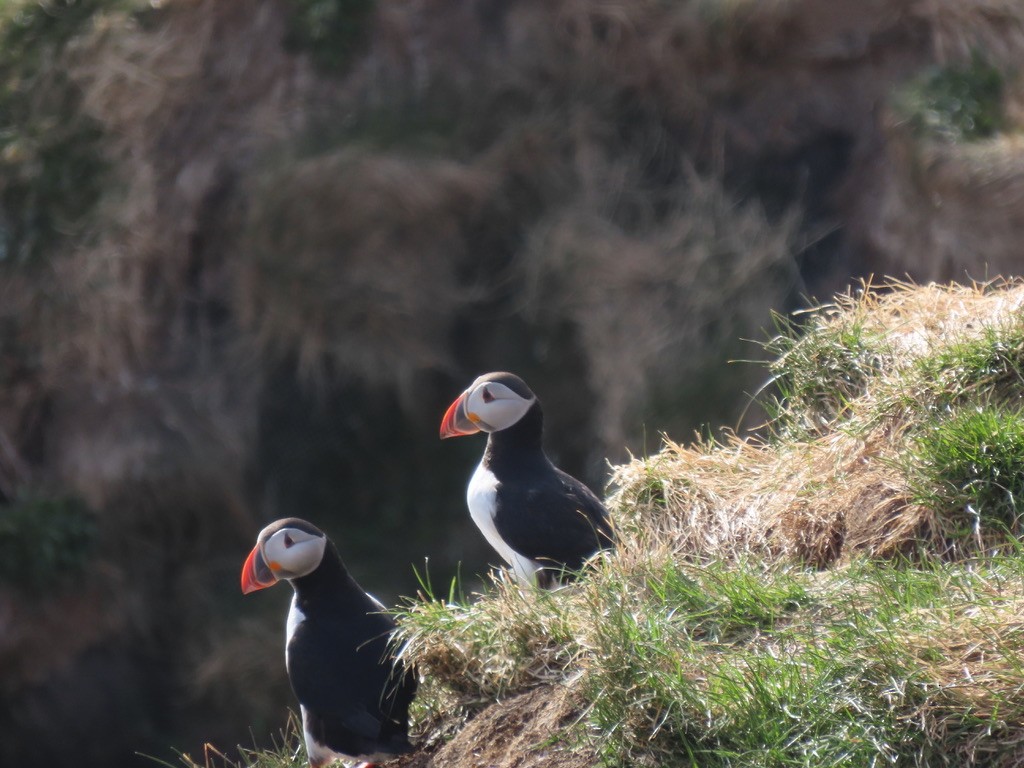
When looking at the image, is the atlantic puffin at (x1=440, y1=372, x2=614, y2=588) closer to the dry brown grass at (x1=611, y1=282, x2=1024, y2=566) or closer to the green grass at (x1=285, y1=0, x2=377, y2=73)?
the dry brown grass at (x1=611, y1=282, x2=1024, y2=566)

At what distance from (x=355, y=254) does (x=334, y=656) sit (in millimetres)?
4767

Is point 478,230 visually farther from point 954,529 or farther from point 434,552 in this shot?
point 954,529

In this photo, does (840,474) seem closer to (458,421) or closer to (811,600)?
(811,600)

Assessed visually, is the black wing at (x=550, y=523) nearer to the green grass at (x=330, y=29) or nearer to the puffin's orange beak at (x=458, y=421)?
the puffin's orange beak at (x=458, y=421)

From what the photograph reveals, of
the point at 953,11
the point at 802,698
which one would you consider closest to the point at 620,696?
the point at 802,698

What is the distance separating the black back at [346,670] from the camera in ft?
10.9

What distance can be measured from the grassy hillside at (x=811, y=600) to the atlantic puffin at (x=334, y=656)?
13 centimetres

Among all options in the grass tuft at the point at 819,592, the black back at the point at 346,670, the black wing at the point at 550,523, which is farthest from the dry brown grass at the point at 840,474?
the black back at the point at 346,670

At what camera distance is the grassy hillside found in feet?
8.02

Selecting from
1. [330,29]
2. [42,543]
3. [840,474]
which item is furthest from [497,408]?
[330,29]

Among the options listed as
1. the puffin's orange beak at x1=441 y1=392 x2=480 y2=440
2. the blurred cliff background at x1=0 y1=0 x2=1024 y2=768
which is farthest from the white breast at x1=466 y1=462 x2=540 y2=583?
the blurred cliff background at x1=0 y1=0 x2=1024 y2=768

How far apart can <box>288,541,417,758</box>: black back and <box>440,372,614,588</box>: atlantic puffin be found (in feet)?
1.78

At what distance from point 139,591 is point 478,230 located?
3.15m

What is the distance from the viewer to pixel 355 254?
800 centimetres
